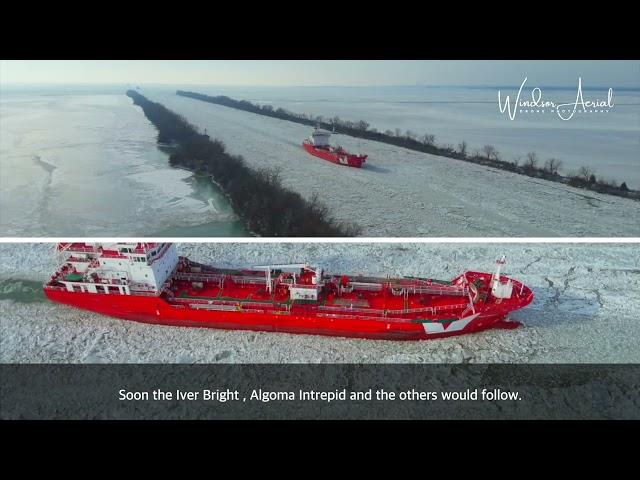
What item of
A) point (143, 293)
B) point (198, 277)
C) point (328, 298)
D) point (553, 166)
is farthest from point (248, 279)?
point (553, 166)

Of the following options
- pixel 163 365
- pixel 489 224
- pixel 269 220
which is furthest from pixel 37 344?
pixel 489 224

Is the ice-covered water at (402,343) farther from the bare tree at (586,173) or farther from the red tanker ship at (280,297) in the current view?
the bare tree at (586,173)

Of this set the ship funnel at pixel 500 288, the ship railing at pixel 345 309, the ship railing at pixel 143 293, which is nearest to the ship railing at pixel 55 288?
the ship railing at pixel 143 293

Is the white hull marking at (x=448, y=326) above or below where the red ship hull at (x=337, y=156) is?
below

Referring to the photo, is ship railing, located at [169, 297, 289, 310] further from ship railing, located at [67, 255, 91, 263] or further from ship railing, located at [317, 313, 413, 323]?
ship railing, located at [67, 255, 91, 263]

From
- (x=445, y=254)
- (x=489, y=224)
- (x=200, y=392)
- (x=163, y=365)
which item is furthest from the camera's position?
(x=445, y=254)

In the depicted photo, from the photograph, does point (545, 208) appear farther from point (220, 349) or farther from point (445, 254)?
point (220, 349)
